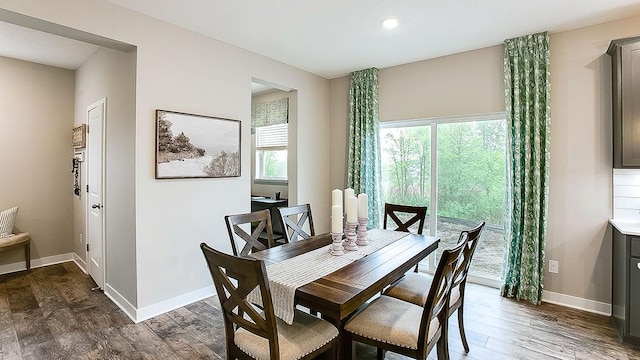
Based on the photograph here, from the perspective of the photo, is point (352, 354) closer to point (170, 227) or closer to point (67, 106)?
point (170, 227)

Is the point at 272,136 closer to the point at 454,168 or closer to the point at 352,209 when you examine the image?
the point at 454,168

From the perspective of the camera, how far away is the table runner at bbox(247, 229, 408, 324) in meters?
1.65

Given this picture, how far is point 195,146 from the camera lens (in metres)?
3.17

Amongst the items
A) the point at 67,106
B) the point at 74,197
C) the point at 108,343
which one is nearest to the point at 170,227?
the point at 108,343

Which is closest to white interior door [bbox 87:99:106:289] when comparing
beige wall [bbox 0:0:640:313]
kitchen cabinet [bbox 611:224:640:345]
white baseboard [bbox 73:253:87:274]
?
white baseboard [bbox 73:253:87:274]

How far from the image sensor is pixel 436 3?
2.60m

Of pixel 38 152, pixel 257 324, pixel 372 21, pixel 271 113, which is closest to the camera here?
pixel 257 324

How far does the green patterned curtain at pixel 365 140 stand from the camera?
14.3ft

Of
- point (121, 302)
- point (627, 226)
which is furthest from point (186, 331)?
point (627, 226)

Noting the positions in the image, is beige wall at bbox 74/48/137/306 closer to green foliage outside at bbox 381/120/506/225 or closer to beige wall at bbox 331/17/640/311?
green foliage outside at bbox 381/120/506/225

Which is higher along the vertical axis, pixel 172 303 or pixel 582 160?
pixel 582 160

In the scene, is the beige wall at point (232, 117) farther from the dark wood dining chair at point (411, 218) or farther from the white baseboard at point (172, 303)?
the dark wood dining chair at point (411, 218)

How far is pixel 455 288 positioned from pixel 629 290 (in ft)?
4.49

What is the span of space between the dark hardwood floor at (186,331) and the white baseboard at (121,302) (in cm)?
5
